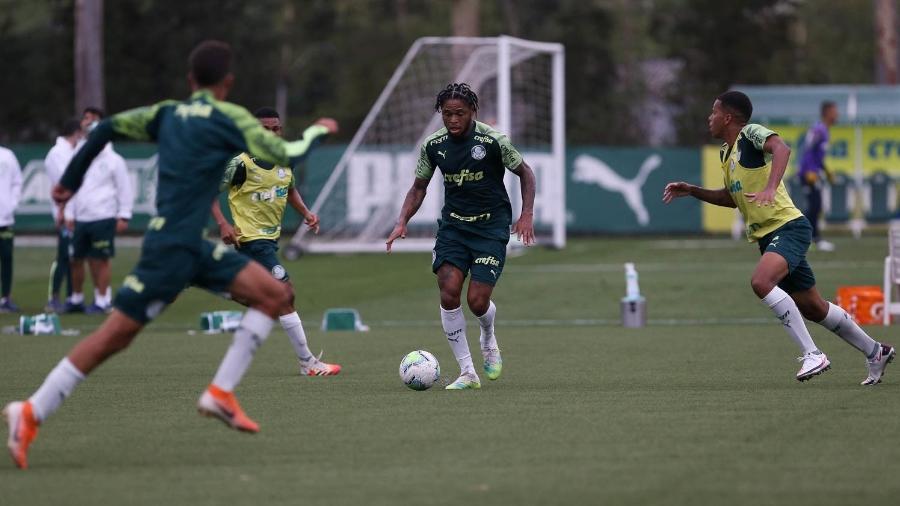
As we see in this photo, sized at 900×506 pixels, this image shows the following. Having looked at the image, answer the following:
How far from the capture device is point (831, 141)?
36375mm

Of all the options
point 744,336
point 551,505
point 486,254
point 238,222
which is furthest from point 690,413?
point 744,336

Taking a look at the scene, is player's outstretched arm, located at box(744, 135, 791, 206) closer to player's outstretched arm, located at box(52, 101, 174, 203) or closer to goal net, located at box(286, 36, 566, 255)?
player's outstretched arm, located at box(52, 101, 174, 203)

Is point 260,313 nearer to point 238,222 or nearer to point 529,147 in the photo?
point 238,222

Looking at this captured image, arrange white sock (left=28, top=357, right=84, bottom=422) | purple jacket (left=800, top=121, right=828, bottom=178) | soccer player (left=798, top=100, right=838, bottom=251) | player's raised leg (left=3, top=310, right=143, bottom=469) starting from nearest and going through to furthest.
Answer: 1. player's raised leg (left=3, top=310, right=143, bottom=469)
2. white sock (left=28, top=357, right=84, bottom=422)
3. soccer player (left=798, top=100, right=838, bottom=251)
4. purple jacket (left=800, top=121, right=828, bottom=178)

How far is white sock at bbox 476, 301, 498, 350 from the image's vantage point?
11.8 meters

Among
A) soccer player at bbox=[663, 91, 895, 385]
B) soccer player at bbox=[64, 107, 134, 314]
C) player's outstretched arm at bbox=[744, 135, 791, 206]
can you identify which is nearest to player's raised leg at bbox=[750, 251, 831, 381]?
soccer player at bbox=[663, 91, 895, 385]

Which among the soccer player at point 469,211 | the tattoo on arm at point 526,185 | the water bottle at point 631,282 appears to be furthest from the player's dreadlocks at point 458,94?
the water bottle at point 631,282

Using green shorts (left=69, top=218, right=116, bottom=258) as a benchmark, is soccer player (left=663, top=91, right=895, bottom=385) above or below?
above

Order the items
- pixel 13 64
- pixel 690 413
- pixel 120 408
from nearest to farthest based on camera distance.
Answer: pixel 690 413
pixel 120 408
pixel 13 64

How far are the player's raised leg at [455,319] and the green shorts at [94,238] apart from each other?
904 cm

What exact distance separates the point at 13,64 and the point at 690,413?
4180cm

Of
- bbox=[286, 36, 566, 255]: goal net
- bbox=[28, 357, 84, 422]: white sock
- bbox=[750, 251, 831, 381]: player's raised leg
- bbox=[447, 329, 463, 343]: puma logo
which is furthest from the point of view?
bbox=[286, 36, 566, 255]: goal net

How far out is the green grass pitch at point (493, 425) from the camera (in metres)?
7.34

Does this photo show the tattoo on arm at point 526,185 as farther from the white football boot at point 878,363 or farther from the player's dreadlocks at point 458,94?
the white football boot at point 878,363
